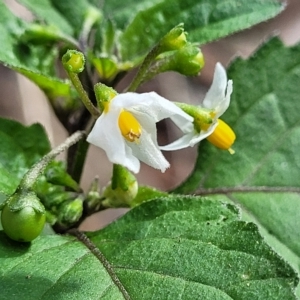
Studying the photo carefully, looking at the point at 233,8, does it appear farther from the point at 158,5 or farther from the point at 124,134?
the point at 124,134

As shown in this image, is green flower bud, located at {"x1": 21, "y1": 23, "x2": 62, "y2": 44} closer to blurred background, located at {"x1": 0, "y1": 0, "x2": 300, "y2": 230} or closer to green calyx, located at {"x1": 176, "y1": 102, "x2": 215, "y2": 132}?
green calyx, located at {"x1": 176, "y1": 102, "x2": 215, "y2": 132}

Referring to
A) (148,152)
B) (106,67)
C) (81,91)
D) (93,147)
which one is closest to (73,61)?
(81,91)

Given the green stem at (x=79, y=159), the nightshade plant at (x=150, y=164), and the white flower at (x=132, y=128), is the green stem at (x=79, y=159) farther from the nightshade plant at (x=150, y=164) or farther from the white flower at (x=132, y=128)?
the white flower at (x=132, y=128)

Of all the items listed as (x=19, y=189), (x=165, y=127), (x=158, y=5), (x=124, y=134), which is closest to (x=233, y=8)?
(x=158, y=5)

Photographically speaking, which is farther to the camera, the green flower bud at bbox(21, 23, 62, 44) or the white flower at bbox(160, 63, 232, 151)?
the green flower bud at bbox(21, 23, 62, 44)

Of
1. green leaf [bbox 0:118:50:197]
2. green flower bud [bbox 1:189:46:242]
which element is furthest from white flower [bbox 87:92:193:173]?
green leaf [bbox 0:118:50:197]

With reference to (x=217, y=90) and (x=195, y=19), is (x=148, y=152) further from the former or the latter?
(x=195, y=19)

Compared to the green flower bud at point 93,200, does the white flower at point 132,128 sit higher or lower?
higher

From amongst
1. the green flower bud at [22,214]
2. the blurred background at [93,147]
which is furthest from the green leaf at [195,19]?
the blurred background at [93,147]
